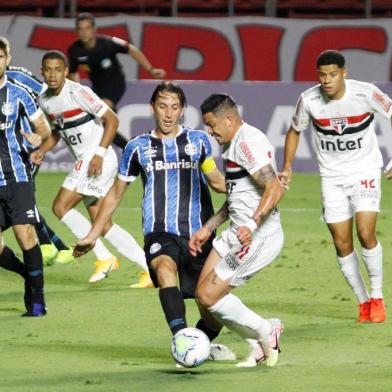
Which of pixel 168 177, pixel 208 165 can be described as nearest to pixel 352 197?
pixel 208 165

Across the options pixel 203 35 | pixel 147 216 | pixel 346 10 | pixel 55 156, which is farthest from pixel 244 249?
pixel 346 10

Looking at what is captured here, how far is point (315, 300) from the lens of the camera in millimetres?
11500

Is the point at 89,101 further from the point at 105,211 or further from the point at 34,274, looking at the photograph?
the point at 105,211

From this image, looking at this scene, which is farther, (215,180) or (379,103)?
(379,103)

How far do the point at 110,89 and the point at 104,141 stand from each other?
699 centimetres

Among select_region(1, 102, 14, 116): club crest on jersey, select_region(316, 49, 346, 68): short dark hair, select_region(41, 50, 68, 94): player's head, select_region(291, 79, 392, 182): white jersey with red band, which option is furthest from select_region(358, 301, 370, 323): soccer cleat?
select_region(41, 50, 68, 94): player's head

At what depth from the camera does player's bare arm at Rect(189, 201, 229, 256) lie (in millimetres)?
8297

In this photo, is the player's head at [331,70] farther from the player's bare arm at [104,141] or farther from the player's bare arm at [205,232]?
the player's bare arm at [104,141]

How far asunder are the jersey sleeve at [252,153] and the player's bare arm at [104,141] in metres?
3.43

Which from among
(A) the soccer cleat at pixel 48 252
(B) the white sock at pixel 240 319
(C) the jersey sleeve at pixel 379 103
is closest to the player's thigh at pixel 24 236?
(A) the soccer cleat at pixel 48 252

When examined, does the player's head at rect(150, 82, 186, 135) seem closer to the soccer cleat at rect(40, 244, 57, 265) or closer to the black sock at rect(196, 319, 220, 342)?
the black sock at rect(196, 319, 220, 342)

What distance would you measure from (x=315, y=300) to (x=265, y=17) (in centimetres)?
1480

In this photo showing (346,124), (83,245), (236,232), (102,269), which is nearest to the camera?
(236,232)

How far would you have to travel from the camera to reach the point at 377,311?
33.6 feet
